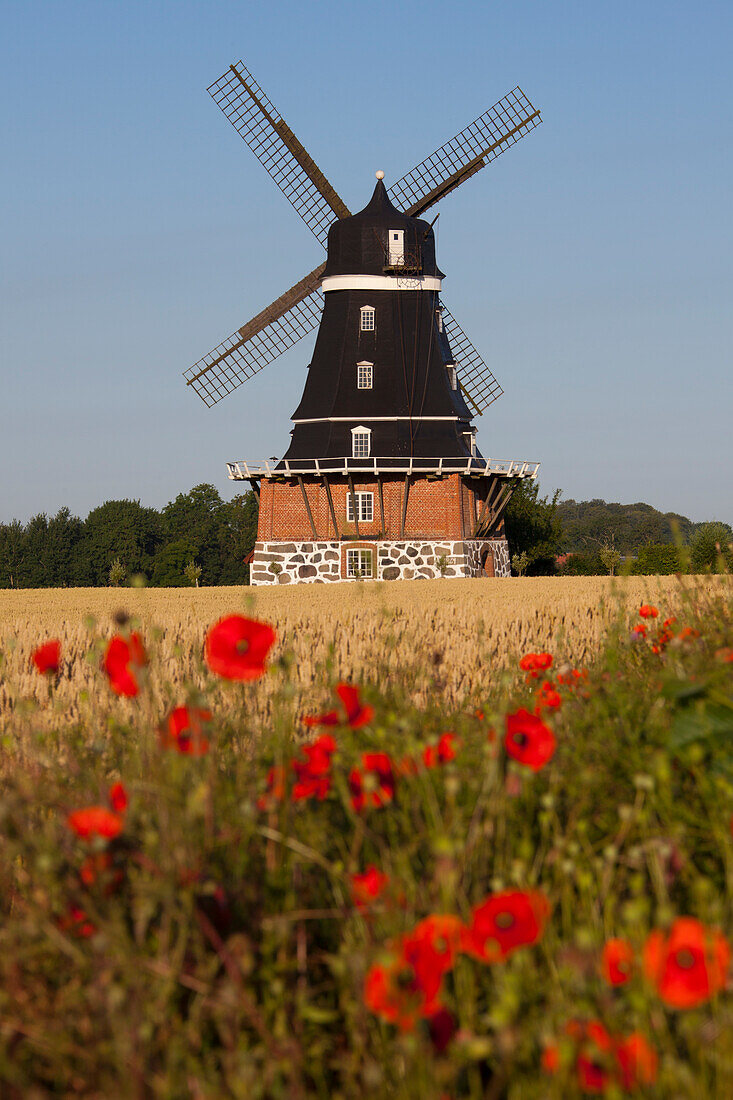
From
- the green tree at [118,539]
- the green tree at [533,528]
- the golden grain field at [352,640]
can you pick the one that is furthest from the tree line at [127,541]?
the golden grain field at [352,640]

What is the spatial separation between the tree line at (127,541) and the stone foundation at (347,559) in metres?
39.8

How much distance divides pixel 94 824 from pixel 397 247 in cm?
3573

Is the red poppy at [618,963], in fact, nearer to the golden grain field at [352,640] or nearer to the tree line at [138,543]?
the golden grain field at [352,640]

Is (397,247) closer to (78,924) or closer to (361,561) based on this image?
(361,561)

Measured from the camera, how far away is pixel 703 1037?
7.22 ft

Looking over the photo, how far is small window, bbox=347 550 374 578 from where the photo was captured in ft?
120

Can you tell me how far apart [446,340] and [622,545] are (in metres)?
84.8

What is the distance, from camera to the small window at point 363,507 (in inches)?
1468

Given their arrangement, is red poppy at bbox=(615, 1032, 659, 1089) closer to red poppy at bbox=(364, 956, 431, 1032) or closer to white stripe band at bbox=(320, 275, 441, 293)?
red poppy at bbox=(364, 956, 431, 1032)

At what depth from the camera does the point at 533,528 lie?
50.3m

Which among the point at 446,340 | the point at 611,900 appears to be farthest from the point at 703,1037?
the point at 446,340

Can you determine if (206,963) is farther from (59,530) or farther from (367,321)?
(59,530)

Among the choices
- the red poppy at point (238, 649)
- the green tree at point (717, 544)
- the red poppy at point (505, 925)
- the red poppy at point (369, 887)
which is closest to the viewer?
the red poppy at point (505, 925)

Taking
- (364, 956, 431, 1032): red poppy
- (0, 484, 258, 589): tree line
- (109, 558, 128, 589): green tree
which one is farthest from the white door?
(0, 484, 258, 589): tree line
